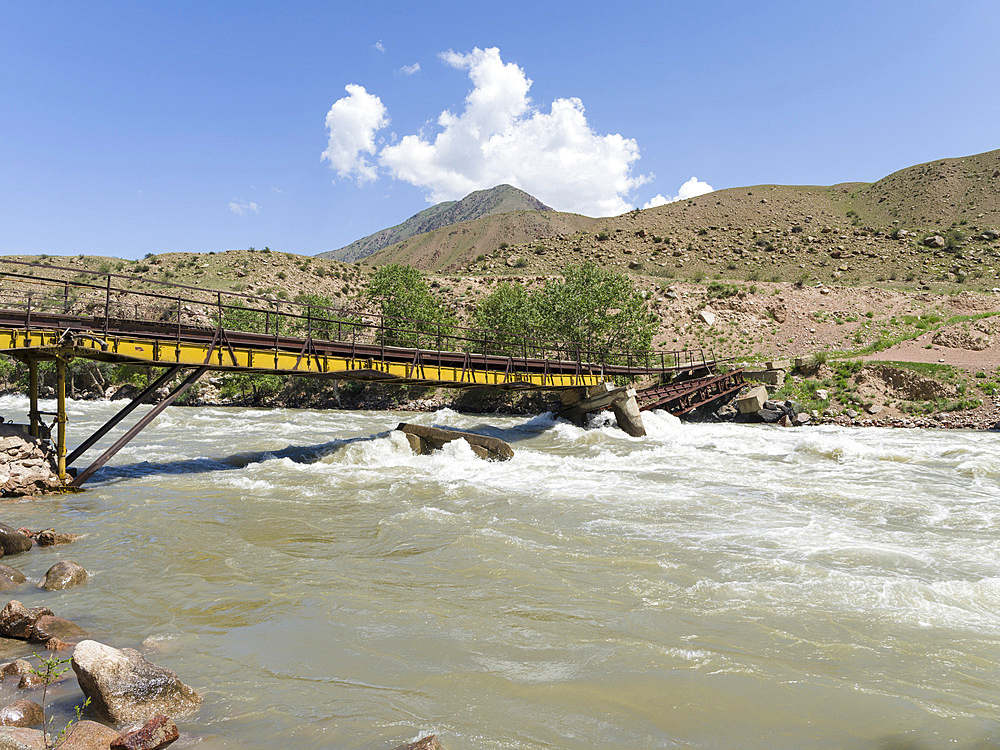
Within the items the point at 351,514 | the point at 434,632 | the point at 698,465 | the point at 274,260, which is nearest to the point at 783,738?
the point at 434,632

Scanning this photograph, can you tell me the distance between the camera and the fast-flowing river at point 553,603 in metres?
5.09

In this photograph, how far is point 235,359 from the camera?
1766cm

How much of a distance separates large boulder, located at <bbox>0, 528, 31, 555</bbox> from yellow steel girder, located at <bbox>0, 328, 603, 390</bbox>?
6282 millimetres

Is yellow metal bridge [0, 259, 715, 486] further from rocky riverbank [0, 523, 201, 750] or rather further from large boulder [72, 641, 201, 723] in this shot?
large boulder [72, 641, 201, 723]

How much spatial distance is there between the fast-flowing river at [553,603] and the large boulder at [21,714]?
0.32m

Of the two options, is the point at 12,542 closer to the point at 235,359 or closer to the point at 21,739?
the point at 21,739

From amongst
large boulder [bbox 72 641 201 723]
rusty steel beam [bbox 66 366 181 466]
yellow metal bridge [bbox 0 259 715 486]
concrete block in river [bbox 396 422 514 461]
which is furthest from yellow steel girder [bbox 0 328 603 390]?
large boulder [bbox 72 641 201 723]

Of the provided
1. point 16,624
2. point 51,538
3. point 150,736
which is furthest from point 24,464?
point 150,736

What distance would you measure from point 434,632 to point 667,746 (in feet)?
9.98

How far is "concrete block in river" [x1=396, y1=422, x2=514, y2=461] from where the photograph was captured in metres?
20.4

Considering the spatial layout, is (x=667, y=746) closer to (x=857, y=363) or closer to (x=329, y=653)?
(x=329, y=653)

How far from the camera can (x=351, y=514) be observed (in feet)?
41.9

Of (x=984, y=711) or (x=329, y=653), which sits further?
(x=329, y=653)

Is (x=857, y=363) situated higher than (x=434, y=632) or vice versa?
(x=857, y=363)
